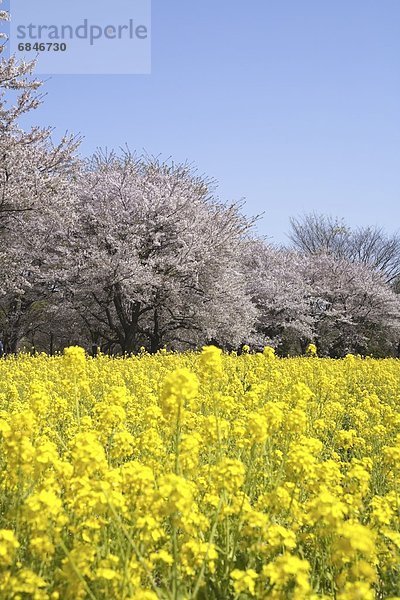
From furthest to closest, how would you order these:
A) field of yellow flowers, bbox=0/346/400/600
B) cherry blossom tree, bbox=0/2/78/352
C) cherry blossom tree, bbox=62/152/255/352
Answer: cherry blossom tree, bbox=62/152/255/352 → cherry blossom tree, bbox=0/2/78/352 → field of yellow flowers, bbox=0/346/400/600

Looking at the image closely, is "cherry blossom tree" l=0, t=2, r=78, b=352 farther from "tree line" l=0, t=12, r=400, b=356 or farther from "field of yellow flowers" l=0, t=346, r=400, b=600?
"field of yellow flowers" l=0, t=346, r=400, b=600

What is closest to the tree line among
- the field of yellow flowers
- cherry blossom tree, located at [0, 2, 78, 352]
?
cherry blossom tree, located at [0, 2, 78, 352]

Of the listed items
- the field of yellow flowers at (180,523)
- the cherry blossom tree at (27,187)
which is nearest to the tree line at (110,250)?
the cherry blossom tree at (27,187)

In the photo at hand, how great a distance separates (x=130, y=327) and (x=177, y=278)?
8.41 ft

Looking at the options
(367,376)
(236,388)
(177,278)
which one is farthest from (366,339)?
(236,388)

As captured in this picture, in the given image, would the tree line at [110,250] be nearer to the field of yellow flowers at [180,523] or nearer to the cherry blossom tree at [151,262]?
the cherry blossom tree at [151,262]

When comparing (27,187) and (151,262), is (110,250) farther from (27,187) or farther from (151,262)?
(27,187)

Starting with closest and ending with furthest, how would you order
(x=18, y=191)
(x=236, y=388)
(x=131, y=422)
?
1. (x=131, y=422)
2. (x=236, y=388)
3. (x=18, y=191)

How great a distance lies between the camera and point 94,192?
853 inches

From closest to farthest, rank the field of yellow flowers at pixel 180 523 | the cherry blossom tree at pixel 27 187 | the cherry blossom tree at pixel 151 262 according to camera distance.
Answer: the field of yellow flowers at pixel 180 523, the cherry blossom tree at pixel 27 187, the cherry blossom tree at pixel 151 262

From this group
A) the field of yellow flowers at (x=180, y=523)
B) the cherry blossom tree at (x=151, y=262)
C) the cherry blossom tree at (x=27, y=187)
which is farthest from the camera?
the cherry blossom tree at (x=151, y=262)

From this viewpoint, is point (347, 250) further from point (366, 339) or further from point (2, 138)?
point (2, 138)

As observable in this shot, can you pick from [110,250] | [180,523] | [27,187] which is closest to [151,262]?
[110,250]

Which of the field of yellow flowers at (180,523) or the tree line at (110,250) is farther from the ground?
the tree line at (110,250)
